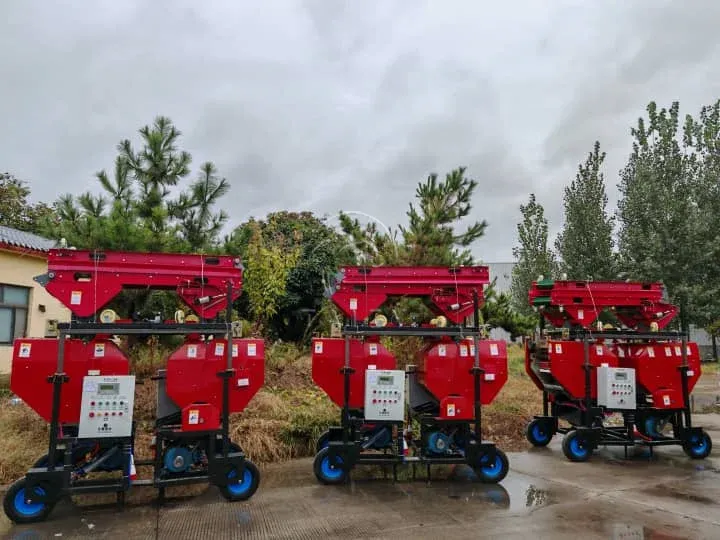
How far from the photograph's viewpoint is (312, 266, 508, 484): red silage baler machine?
5793 millimetres

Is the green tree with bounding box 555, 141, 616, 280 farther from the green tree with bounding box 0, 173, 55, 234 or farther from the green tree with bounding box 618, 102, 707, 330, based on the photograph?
the green tree with bounding box 0, 173, 55, 234

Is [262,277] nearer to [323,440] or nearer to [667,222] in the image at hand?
[323,440]

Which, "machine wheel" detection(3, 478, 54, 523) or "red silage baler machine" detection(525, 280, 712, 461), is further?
"red silage baler machine" detection(525, 280, 712, 461)

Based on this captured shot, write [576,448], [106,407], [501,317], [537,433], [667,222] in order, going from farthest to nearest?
[667,222] < [501,317] < [537,433] < [576,448] < [106,407]

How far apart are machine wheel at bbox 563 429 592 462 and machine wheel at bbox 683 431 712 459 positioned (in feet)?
4.67

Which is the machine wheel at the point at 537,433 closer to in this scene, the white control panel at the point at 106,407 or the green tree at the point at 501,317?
the green tree at the point at 501,317

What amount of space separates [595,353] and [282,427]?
441 cm

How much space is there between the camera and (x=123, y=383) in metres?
4.95

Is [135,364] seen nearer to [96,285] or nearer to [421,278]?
[96,285]

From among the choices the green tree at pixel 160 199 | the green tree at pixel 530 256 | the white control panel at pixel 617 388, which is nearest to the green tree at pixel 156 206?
the green tree at pixel 160 199

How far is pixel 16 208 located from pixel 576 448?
21781 mm

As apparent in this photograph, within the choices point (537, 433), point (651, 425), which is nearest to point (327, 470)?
point (537, 433)

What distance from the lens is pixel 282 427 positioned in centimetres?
698

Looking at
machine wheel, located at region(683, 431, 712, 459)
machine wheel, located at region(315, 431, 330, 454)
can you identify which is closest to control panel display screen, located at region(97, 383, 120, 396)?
machine wheel, located at region(315, 431, 330, 454)
